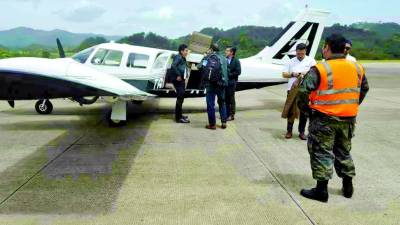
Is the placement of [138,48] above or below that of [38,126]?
above

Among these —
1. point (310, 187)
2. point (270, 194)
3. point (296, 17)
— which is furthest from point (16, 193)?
point (296, 17)

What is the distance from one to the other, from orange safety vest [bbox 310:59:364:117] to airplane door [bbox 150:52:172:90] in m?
5.99

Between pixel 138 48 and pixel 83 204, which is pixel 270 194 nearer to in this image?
pixel 83 204

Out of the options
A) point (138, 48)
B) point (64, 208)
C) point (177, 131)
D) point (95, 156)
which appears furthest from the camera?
point (138, 48)

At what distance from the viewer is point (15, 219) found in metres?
3.95

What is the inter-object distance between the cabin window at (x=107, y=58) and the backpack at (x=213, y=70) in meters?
2.66

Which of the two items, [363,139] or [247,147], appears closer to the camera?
[247,147]

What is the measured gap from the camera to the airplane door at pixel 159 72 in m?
9.87

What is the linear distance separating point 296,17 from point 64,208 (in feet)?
30.1

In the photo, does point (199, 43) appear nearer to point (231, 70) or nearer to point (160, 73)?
point (160, 73)

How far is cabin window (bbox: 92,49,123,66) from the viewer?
9.73m

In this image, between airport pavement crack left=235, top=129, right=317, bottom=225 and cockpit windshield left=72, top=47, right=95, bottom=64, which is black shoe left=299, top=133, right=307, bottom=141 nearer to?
airport pavement crack left=235, top=129, right=317, bottom=225

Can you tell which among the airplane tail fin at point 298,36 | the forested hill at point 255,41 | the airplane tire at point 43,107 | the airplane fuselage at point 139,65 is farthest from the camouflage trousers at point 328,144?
the forested hill at point 255,41

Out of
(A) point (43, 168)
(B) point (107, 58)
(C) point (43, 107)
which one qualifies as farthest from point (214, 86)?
(C) point (43, 107)
